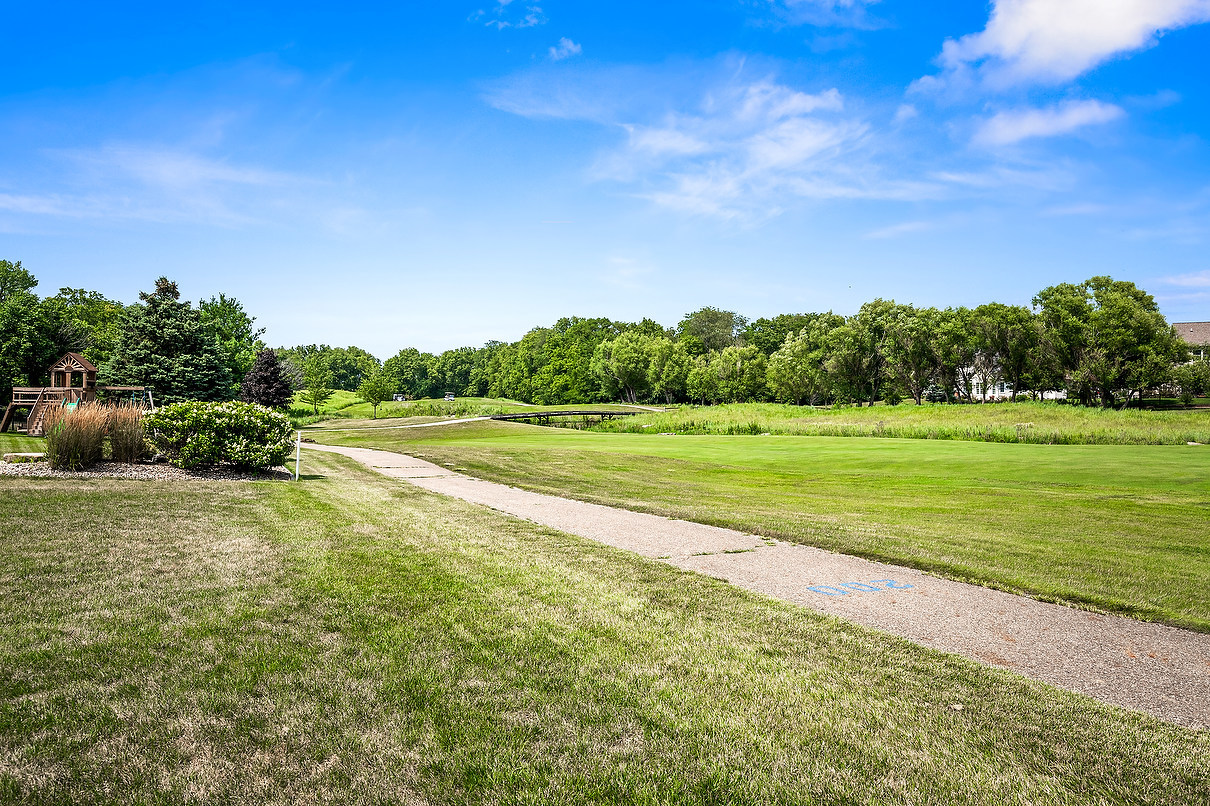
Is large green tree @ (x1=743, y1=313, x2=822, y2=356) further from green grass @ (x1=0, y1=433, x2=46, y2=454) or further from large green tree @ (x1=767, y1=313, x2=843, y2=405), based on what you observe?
green grass @ (x1=0, y1=433, x2=46, y2=454)

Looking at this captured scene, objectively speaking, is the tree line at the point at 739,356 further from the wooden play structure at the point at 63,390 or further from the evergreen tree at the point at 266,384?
the wooden play structure at the point at 63,390

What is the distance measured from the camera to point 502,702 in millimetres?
3807

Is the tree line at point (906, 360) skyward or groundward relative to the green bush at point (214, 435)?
skyward

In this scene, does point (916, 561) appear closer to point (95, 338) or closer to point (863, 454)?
point (863, 454)

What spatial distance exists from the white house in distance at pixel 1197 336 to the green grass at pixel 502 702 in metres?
87.1

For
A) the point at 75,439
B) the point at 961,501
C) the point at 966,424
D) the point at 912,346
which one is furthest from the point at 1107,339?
the point at 75,439

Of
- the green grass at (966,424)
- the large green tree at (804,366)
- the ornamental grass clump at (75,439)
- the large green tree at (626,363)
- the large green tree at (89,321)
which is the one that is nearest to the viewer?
the ornamental grass clump at (75,439)

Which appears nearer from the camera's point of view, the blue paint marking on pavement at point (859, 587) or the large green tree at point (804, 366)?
the blue paint marking on pavement at point (859, 587)

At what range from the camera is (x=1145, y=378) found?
5400 centimetres

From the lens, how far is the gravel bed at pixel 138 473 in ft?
41.9

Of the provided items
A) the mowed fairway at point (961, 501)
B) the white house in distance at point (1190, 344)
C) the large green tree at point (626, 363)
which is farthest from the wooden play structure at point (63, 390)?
the white house in distance at point (1190, 344)

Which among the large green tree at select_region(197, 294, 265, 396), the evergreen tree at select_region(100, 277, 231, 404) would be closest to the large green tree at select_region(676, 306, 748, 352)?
the large green tree at select_region(197, 294, 265, 396)

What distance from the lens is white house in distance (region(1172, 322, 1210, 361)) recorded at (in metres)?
70.2

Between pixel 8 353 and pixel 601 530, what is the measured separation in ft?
143
